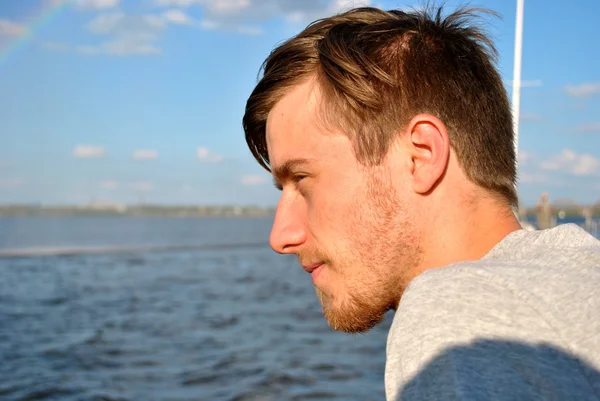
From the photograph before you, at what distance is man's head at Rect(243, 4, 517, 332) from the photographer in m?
1.69

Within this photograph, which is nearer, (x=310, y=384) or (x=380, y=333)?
(x=310, y=384)

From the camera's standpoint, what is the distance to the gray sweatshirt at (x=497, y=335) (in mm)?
924

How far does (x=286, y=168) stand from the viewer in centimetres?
191

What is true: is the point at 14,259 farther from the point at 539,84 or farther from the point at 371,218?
the point at 371,218

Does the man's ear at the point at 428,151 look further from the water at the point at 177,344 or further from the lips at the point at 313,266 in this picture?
the water at the point at 177,344

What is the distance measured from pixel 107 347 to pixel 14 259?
2248cm

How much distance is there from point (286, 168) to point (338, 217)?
232 mm

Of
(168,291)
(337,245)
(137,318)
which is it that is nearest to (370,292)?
(337,245)

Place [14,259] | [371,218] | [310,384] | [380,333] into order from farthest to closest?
1. [14,259]
2. [380,333]
3. [310,384]
4. [371,218]

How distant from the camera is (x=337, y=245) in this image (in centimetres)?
184

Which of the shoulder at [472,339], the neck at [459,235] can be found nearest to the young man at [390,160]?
the neck at [459,235]

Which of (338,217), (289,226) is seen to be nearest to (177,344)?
(289,226)

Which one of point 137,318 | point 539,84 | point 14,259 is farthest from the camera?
point 14,259

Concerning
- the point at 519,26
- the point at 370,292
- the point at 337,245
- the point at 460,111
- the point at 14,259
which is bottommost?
the point at 14,259
